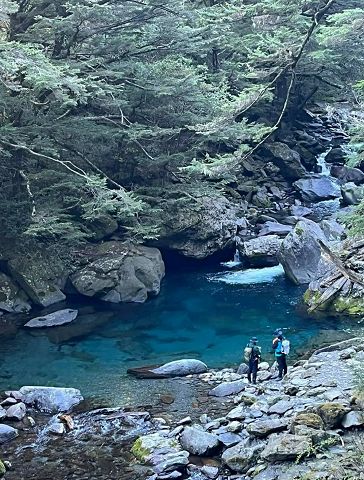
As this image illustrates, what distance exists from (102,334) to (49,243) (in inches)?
193

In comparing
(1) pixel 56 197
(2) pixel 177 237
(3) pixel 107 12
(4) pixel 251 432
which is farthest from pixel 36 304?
(4) pixel 251 432

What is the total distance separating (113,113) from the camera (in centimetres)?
2133

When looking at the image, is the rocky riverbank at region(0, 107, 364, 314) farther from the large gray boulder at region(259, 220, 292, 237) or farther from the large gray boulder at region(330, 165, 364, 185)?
the large gray boulder at region(330, 165, 364, 185)

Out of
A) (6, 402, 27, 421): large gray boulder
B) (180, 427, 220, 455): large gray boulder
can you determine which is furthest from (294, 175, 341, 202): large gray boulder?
(180, 427, 220, 455): large gray boulder

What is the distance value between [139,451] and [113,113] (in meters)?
14.6

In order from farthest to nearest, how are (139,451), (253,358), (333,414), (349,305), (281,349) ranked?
(349,305)
(253,358)
(281,349)
(139,451)
(333,414)

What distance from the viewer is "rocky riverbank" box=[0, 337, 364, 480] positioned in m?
7.66

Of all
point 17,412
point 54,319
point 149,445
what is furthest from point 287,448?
point 54,319

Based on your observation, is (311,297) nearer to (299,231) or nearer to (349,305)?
(349,305)

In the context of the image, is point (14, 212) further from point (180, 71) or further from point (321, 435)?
point (321, 435)

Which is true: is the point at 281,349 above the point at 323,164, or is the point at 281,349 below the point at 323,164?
below

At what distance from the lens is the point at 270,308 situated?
1847 centimetres

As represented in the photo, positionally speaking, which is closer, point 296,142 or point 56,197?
A: point 56,197

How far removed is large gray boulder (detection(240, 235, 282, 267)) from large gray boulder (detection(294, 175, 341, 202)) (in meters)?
7.41
